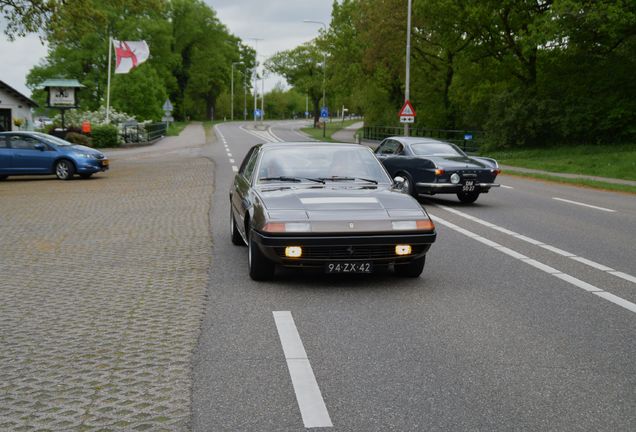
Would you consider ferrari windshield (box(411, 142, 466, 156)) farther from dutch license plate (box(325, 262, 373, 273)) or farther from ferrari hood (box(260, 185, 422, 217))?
dutch license plate (box(325, 262, 373, 273))

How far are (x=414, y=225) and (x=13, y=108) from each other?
183 feet

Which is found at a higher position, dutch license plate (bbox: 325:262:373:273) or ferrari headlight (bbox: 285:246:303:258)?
ferrari headlight (bbox: 285:246:303:258)

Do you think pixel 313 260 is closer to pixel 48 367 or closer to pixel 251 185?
pixel 251 185

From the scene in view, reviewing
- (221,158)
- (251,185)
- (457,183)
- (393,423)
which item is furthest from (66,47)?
(393,423)

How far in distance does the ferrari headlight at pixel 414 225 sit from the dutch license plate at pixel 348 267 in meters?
0.45

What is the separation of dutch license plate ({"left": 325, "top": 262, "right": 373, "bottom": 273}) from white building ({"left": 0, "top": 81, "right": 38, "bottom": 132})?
1985 inches

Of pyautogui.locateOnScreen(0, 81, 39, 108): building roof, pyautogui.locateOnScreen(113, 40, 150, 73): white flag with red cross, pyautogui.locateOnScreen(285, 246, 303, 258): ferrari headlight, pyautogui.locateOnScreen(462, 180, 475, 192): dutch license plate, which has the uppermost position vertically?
pyautogui.locateOnScreen(113, 40, 150, 73): white flag with red cross

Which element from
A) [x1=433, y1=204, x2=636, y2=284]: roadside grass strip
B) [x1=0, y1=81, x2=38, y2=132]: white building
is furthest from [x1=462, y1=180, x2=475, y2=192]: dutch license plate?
[x1=0, y1=81, x2=38, y2=132]: white building

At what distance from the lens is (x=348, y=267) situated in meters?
7.01

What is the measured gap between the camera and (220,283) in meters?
7.38

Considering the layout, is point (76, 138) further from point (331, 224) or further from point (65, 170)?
point (331, 224)

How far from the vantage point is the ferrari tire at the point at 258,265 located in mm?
7266

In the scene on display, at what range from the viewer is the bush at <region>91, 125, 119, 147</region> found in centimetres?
4088

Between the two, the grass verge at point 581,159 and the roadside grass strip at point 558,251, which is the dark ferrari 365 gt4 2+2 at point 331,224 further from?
the grass verge at point 581,159
